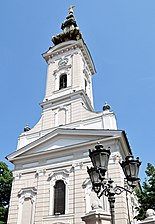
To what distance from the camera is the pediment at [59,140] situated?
17297 mm

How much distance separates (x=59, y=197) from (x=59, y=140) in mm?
4084

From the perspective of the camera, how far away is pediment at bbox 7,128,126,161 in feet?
56.7

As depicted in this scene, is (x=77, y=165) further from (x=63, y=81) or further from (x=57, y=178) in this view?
(x=63, y=81)

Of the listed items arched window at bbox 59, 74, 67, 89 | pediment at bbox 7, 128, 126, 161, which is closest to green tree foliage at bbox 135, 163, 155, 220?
pediment at bbox 7, 128, 126, 161

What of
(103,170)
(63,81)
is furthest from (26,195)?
(103,170)

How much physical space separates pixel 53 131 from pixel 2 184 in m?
10.6

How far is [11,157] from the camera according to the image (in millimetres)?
19078

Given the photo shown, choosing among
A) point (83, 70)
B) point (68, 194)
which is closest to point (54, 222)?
point (68, 194)

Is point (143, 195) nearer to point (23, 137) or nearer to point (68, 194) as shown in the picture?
point (68, 194)

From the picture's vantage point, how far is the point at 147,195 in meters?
16.0

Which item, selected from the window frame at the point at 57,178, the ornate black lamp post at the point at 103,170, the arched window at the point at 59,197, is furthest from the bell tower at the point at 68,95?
the ornate black lamp post at the point at 103,170

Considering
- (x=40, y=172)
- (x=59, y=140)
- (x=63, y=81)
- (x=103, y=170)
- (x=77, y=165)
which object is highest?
(x=63, y=81)

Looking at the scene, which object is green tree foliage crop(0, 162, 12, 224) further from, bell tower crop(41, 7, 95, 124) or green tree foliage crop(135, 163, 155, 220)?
green tree foliage crop(135, 163, 155, 220)

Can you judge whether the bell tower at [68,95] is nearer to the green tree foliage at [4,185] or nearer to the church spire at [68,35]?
the church spire at [68,35]
